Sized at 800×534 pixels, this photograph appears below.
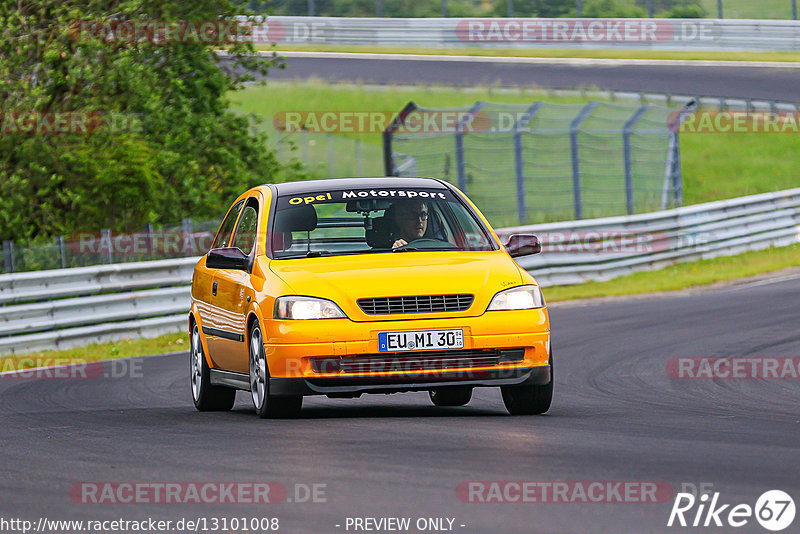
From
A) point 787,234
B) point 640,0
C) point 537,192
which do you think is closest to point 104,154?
point 537,192

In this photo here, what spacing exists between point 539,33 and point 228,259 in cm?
3477

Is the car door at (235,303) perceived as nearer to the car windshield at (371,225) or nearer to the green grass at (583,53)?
the car windshield at (371,225)

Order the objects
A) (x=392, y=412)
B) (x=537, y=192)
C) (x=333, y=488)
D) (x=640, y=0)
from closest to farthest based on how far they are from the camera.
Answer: (x=333, y=488) → (x=392, y=412) → (x=537, y=192) → (x=640, y=0)

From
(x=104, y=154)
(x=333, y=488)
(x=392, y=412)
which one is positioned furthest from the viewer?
(x=104, y=154)

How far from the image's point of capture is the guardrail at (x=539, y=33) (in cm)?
4053

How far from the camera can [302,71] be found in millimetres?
42938

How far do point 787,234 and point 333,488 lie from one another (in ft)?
70.8

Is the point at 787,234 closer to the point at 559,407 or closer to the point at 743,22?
the point at 743,22

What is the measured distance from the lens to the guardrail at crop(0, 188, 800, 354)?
704 inches

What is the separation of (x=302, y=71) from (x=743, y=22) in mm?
12735

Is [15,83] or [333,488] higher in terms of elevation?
[333,488]

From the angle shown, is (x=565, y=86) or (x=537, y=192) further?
(x=565, y=86)

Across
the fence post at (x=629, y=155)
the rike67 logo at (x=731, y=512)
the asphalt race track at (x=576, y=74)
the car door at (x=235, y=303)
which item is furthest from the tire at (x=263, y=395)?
the asphalt race track at (x=576, y=74)

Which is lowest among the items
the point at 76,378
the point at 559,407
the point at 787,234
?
the point at 787,234
